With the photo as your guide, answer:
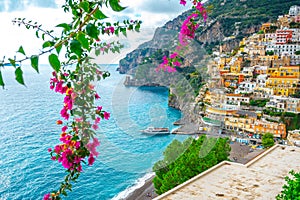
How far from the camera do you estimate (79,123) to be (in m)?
0.68

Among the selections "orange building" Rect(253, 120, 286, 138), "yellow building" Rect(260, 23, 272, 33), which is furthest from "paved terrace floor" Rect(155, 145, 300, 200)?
"yellow building" Rect(260, 23, 272, 33)

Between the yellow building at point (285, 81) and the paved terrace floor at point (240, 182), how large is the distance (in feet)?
40.6

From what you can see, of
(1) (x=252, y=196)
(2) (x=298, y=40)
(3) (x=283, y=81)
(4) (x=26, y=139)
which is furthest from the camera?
(2) (x=298, y=40)

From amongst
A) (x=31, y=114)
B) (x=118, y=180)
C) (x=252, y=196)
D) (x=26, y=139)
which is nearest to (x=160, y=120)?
(x=252, y=196)

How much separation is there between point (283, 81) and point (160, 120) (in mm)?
14779

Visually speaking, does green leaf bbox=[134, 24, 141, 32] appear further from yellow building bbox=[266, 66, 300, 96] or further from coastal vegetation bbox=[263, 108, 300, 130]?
yellow building bbox=[266, 66, 300, 96]

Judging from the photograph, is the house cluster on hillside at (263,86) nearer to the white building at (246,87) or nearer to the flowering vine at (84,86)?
the white building at (246,87)

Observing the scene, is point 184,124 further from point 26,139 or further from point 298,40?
point 298,40

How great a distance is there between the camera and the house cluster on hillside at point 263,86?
488 inches

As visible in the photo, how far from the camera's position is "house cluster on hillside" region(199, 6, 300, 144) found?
12383 mm

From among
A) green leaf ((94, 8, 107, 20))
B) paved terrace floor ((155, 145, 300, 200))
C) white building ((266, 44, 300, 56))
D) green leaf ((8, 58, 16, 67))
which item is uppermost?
white building ((266, 44, 300, 56))

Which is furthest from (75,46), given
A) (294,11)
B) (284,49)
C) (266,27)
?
(294,11)

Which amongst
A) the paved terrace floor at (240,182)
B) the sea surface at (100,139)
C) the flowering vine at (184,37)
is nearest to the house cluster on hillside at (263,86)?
the sea surface at (100,139)

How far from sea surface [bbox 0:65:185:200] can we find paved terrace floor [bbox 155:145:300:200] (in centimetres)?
46
